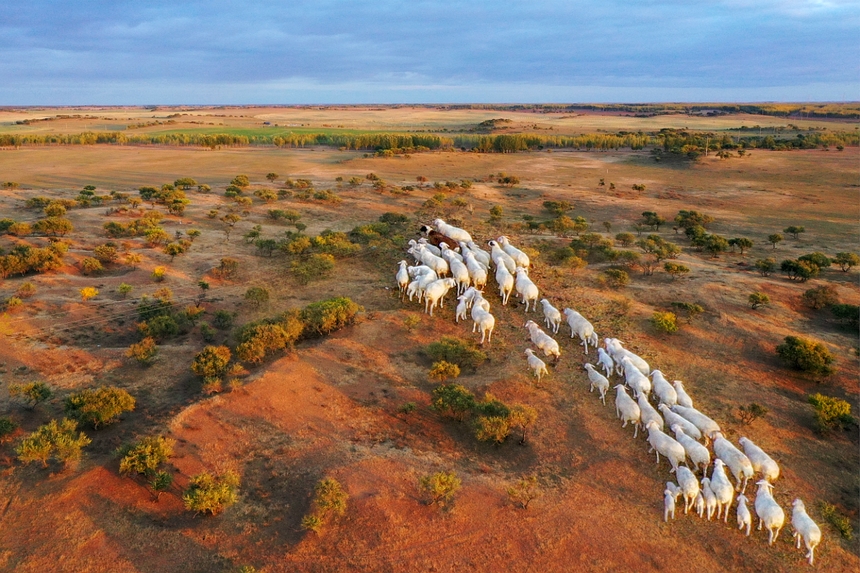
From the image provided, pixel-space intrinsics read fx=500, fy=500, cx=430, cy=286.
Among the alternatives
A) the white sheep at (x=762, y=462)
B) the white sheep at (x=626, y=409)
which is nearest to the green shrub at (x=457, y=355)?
the white sheep at (x=626, y=409)

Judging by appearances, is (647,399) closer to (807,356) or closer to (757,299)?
(807,356)

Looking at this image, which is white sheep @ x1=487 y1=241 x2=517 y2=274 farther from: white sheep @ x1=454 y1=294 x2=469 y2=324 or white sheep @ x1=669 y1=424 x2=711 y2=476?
white sheep @ x1=669 y1=424 x2=711 y2=476

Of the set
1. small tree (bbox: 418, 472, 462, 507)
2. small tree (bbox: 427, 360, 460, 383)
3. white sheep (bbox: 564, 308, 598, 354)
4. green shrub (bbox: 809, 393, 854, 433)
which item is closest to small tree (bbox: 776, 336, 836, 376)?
green shrub (bbox: 809, 393, 854, 433)

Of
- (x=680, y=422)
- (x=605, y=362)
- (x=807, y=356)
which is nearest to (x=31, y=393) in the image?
(x=605, y=362)

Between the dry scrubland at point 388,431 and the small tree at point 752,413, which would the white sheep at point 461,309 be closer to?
the dry scrubland at point 388,431

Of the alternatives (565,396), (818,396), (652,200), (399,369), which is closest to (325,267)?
(399,369)
